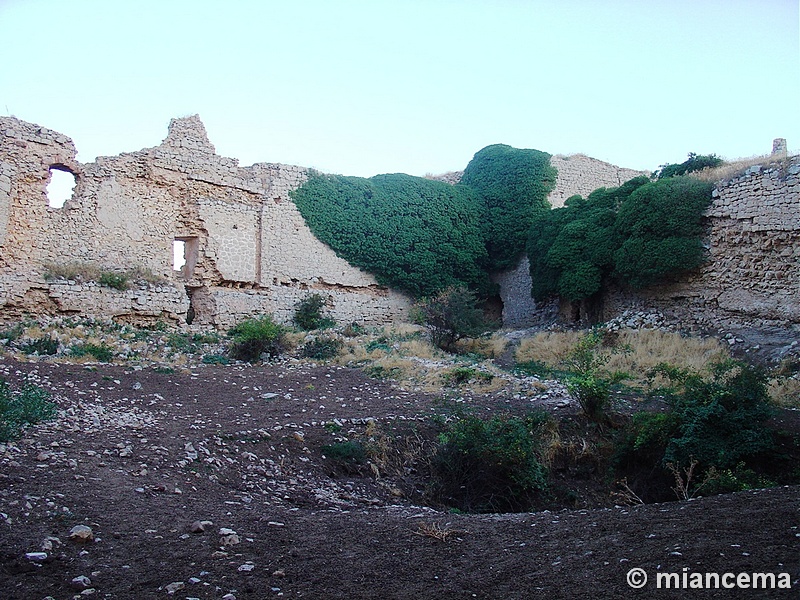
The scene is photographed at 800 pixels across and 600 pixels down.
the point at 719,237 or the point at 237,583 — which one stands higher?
the point at 719,237

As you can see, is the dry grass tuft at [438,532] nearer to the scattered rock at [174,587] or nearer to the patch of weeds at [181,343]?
the scattered rock at [174,587]

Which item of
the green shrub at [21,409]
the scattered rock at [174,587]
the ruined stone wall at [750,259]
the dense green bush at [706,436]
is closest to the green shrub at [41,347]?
the green shrub at [21,409]

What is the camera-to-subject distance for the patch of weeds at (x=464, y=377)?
461 inches

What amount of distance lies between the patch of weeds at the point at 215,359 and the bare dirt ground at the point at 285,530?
186 inches

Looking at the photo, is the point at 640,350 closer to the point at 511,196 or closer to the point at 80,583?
the point at 511,196

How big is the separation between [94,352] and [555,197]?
16407 mm

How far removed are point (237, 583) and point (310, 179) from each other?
56.8ft

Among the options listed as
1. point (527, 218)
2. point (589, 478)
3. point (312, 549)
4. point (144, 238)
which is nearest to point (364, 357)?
point (589, 478)

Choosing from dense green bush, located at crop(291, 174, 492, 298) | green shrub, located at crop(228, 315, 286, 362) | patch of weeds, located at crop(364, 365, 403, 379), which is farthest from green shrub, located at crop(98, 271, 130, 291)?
patch of weeds, located at crop(364, 365, 403, 379)

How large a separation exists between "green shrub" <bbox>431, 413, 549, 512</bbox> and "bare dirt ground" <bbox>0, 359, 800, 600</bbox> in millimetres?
410

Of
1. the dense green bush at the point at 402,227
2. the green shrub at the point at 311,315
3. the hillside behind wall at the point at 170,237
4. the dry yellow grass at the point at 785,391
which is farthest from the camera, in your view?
the dense green bush at the point at 402,227

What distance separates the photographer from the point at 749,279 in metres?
16.4

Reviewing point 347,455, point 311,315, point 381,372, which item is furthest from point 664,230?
point 347,455

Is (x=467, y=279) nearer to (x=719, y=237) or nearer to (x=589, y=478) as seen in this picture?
(x=719, y=237)
